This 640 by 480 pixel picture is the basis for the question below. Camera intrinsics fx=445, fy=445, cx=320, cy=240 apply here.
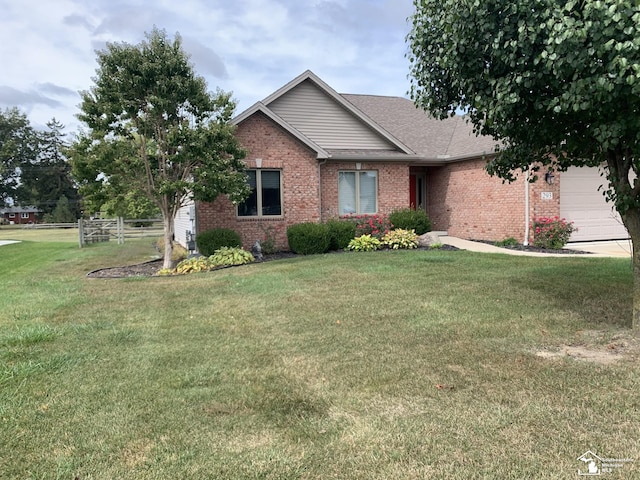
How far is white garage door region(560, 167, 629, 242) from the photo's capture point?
14.0 meters

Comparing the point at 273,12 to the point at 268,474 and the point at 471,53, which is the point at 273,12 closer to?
the point at 471,53

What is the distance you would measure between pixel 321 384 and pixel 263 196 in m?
10.7

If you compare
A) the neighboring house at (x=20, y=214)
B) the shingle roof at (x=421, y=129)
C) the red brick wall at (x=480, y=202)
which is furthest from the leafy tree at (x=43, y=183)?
the red brick wall at (x=480, y=202)

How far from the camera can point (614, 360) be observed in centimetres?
424

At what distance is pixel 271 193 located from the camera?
46.4 feet

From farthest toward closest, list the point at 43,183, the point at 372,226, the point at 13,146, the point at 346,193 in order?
the point at 43,183, the point at 13,146, the point at 346,193, the point at 372,226

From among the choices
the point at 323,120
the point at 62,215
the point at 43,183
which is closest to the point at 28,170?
the point at 43,183

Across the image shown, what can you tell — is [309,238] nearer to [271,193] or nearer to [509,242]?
[271,193]

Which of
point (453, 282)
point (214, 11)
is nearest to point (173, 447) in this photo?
point (453, 282)

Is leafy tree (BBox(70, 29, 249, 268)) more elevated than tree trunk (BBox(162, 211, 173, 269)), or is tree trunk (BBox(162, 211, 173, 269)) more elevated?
leafy tree (BBox(70, 29, 249, 268))

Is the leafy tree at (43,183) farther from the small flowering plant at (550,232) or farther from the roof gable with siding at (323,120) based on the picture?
the small flowering plant at (550,232)

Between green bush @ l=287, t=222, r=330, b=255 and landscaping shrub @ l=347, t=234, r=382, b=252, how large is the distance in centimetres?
83

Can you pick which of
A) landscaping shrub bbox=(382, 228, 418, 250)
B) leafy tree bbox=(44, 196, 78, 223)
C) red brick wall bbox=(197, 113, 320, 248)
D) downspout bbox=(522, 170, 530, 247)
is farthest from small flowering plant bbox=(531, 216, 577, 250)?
leafy tree bbox=(44, 196, 78, 223)

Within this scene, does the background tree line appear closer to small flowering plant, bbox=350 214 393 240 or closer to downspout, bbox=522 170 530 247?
small flowering plant, bbox=350 214 393 240
